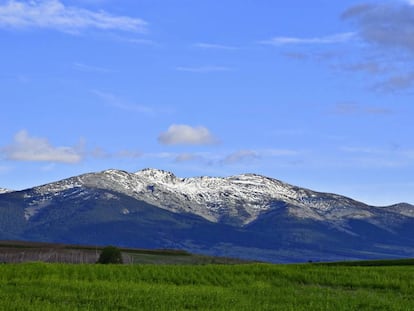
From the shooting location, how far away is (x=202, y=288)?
52.6m

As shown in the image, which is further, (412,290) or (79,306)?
(412,290)

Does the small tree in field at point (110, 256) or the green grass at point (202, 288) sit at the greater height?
the small tree in field at point (110, 256)

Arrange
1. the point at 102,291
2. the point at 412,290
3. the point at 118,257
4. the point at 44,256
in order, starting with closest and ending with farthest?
the point at 102,291 → the point at 412,290 → the point at 118,257 → the point at 44,256

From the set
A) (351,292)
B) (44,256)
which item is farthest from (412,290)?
(44,256)

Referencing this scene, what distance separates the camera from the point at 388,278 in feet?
202

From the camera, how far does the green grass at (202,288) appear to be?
41844 mm

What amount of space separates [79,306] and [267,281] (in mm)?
22275

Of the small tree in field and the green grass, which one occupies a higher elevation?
the small tree in field

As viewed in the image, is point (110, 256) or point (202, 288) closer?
point (202, 288)

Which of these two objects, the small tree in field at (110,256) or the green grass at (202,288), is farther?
the small tree in field at (110,256)

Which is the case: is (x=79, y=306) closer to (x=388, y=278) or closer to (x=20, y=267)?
(x=20, y=267)

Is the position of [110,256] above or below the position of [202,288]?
above

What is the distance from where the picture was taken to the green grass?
137ft

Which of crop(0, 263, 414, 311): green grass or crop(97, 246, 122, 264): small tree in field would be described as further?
crop(97, 246, 122, 264): small tree in field
